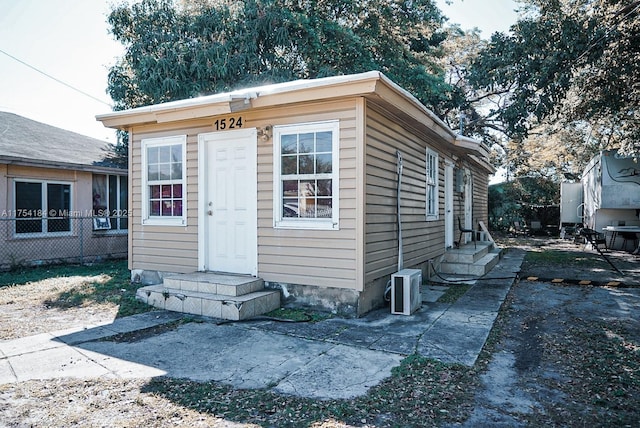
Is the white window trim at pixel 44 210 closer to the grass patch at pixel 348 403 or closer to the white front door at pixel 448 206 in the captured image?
the grass patch at pixel 348 403

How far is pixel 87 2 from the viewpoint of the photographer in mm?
11445

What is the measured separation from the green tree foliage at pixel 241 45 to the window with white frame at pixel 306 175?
6304mm

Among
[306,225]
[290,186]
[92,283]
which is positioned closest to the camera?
[306,225]

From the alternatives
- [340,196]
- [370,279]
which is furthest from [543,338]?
[340,196]

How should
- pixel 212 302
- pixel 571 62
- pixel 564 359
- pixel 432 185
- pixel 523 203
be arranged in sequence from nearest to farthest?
pixel 564 359, pixel 212 302, pixel 432 185, pixel 571 62, pixel 523 203

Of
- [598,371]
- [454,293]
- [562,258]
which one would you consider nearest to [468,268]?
[454,293]

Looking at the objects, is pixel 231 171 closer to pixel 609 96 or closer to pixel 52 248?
pixel 52 248

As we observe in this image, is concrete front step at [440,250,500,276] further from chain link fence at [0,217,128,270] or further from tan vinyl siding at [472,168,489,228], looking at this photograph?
chain link fence at [0,217,128,270]

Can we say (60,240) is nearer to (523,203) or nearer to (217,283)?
(217,283)

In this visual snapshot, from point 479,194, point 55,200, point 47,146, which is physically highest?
point 47,146

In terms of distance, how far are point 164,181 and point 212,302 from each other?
2.59 meters

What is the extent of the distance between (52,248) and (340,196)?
8.29 metres

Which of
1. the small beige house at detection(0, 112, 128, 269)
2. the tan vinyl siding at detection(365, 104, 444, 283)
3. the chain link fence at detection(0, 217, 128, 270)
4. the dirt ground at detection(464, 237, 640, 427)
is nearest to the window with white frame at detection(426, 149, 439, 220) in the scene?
the tan vinyl siding at detection(365, 104, 444, 283)

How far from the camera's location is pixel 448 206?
385 inches
